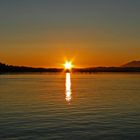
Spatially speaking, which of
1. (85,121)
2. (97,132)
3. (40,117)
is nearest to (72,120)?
(85,121)

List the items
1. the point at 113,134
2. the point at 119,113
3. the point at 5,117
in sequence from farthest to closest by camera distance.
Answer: the point at 119,113, the point at 5,117, the point at 113,134

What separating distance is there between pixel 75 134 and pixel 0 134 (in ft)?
20.8

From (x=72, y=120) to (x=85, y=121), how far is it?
1.62 metres

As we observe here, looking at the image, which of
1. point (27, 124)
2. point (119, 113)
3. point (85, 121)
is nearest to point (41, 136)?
point (27, 124)

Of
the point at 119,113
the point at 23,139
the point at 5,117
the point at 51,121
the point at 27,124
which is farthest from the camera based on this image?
the point at 119,113

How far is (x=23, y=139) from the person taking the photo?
26562mm

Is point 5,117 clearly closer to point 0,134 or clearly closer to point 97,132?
point 0,134

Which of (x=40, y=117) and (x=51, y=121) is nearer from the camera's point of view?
(x=51, y=121)

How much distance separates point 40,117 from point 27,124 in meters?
5.38

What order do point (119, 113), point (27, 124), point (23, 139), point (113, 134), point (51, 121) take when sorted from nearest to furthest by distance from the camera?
point (23, 139), point (113, 134), point (27, 124), point (51, 121), point (119, 113)

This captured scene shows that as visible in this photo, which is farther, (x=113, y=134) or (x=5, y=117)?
(x=5, y=117)

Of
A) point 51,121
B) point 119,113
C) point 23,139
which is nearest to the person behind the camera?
point 23,139

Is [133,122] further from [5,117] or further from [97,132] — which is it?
[5,117]

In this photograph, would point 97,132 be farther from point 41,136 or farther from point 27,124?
point 27,124
